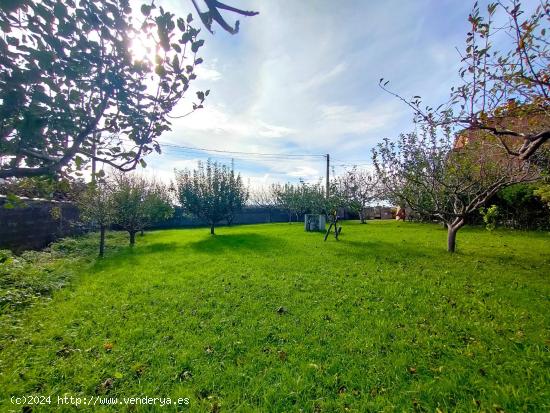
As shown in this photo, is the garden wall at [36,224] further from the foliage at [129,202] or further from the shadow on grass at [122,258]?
the shadow on grass at [122,258]

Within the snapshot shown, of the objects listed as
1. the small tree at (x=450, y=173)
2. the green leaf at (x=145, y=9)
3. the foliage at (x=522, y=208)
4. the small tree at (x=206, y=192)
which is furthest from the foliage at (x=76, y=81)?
the foliage at (x=522, y=208)

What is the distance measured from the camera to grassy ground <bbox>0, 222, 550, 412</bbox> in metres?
2.57

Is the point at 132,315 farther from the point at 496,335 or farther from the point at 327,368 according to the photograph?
the point at 496,335

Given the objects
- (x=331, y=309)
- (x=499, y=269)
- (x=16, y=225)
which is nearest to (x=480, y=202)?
(x=499, y=269)

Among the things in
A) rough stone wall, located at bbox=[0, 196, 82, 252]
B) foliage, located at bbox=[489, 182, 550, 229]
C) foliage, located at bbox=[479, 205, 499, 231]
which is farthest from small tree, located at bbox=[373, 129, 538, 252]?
rough stone wall, located at bbox=[0, 196, 82, 252]

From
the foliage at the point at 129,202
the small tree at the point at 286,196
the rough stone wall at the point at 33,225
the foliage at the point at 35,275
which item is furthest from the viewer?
the small tree at the point at 286,196

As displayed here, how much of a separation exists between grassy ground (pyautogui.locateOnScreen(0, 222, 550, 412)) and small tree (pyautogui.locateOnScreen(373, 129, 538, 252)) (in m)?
2.56

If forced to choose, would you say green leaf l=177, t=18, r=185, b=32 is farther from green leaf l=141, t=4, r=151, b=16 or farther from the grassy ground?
the grassy ground

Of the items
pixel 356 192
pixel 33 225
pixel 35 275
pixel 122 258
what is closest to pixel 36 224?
pixel 33 225

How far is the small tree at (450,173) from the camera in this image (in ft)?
26.0

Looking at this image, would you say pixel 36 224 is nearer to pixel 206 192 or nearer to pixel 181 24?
pixel 206 192

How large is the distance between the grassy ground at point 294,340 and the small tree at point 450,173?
2561mm

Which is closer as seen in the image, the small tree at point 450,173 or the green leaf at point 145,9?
the green leaf at point 145,9

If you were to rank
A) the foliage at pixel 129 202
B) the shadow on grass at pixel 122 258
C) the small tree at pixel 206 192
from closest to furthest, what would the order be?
the shadow on grass at pixel 122 258 < the foliage at pixel 129 202 < the small tree at pixel 206 192
